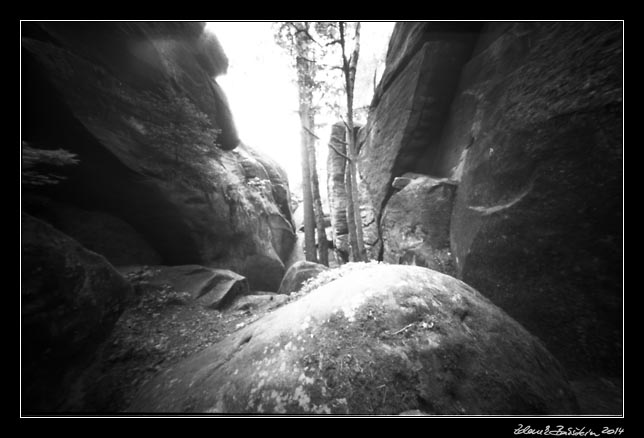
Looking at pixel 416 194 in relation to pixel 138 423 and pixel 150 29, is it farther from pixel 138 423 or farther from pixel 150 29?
pixel 150 29

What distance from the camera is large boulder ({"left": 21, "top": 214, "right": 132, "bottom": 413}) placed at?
7.55 ft

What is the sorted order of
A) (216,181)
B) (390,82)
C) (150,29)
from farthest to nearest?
(390,82) → (216,181) → (150,29)

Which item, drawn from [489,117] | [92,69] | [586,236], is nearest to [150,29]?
[92,69]

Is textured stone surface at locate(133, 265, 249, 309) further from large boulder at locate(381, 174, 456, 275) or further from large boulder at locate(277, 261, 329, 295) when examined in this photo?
large boulder at locate(381, 174, 456, 275)

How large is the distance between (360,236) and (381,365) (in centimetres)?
539

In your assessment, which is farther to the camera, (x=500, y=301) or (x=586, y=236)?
(x=500, y=301)

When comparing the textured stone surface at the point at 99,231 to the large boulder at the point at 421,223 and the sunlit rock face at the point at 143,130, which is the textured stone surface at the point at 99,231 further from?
the large boulder at the point at 421,223

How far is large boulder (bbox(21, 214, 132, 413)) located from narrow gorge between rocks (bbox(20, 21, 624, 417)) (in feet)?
0.07

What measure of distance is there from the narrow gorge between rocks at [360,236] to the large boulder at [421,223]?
0.20ft

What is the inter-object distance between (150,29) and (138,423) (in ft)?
30.4

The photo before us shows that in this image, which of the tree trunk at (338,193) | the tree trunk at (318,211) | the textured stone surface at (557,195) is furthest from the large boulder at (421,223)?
the tree trunk at (338,193)

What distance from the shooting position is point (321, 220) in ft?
34.9
